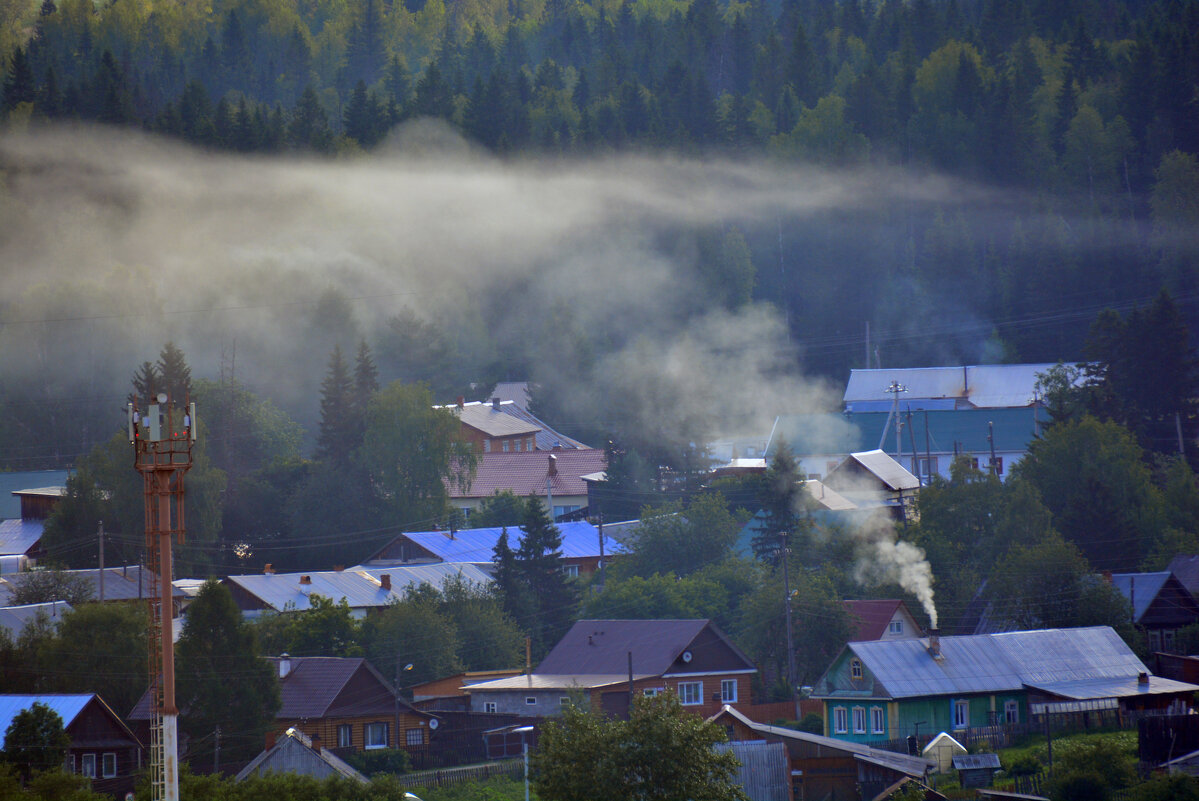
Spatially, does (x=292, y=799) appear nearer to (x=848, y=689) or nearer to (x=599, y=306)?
(x=848, y=689)

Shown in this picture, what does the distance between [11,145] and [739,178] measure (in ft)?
199

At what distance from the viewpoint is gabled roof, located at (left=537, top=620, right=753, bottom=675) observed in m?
45.3

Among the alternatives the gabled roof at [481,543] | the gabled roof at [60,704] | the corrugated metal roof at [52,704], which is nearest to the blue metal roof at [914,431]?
the gabled roof at [481,543]

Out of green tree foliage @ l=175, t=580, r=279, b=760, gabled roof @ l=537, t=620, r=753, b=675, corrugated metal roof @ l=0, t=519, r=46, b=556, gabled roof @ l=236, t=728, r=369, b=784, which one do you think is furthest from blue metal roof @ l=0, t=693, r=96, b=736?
corrugated metal roof @ l=0, t=519, r=46, b=556

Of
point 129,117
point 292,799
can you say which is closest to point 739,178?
point 129,117

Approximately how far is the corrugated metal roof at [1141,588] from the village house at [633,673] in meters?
15.4

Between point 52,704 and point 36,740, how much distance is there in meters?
2.56

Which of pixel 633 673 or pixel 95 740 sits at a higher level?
pixel 633 673

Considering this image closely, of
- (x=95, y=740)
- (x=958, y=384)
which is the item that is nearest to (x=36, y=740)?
(x=95, y=740)

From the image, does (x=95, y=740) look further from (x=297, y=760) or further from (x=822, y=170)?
(x=822, y=170)

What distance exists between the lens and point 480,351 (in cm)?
10631

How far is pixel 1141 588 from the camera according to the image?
5197 centimetres

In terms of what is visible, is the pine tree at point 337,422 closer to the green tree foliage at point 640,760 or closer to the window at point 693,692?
the window at point 693,692

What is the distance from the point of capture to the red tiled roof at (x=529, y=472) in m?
77.6
